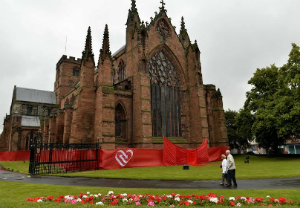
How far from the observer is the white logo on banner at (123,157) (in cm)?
1891

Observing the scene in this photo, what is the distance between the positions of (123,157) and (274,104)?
1990 cm

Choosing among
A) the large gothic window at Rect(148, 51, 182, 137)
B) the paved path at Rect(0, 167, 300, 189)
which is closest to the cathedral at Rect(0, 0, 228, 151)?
the large gothic window at Rect(148, 51, 182, 137)

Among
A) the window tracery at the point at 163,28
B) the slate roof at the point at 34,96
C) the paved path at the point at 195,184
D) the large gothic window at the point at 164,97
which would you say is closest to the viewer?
the paved path at the point at 195,184

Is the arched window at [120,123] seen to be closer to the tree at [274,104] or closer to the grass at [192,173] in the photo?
the grass at [192,173]

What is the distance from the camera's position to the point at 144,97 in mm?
24906

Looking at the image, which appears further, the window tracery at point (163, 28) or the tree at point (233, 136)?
the tree at point (233, 136)

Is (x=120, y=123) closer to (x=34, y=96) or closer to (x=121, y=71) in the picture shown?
(x=121, y=71)

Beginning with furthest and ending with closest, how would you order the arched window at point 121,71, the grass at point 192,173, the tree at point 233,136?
1. the tree at point 233,136
2. the arched window at point 121,71
3. the grass at point 192,173

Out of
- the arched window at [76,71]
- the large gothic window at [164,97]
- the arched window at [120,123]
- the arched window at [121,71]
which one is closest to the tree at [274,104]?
the large gothic window at [164,97]

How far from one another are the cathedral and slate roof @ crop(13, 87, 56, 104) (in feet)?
60.4

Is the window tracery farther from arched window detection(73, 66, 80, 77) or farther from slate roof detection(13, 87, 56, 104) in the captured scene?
slate roof detection(13, 87, 56, 104)

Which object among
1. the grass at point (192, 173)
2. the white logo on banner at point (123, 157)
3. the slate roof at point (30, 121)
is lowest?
the grass at point (192, 173)

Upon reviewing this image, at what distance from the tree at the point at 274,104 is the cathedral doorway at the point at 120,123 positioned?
1584 cm

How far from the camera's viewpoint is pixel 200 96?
30.0 metres
